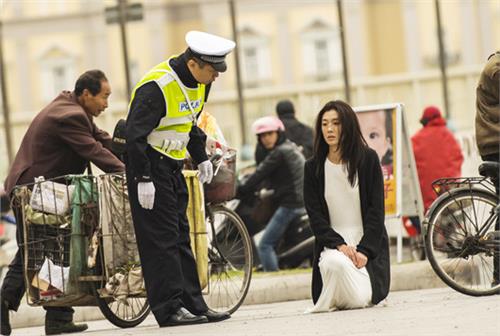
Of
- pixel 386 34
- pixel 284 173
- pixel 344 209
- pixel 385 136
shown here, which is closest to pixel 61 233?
pixel 344 209

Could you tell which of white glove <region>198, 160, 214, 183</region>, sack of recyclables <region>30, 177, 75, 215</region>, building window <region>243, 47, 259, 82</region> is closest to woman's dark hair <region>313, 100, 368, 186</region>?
white glove <region>198, 160, 214, 183</region>

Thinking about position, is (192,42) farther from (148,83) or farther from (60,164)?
(60,164)

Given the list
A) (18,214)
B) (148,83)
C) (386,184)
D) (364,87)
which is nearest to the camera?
(148,83)

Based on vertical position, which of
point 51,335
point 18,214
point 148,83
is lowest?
point 51,335

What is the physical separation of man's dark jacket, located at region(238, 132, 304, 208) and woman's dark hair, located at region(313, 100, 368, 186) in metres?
5.13

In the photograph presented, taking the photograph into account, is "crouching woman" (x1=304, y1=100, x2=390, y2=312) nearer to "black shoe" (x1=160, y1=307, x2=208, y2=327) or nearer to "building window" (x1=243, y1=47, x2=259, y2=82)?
"black shoe" (x1=160, y1=307, x2=208, y2=327)

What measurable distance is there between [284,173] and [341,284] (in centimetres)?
562

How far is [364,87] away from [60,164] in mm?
20570

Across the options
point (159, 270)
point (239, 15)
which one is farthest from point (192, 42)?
point (239, 15)

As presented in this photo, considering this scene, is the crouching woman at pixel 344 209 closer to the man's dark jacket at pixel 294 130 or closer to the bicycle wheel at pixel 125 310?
the bicycle wheel at pixel 125 310

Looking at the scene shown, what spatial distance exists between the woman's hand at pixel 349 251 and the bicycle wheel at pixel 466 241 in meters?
0.74

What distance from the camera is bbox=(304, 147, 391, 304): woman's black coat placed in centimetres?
1099

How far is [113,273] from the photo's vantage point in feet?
36.3

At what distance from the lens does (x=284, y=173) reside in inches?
647
